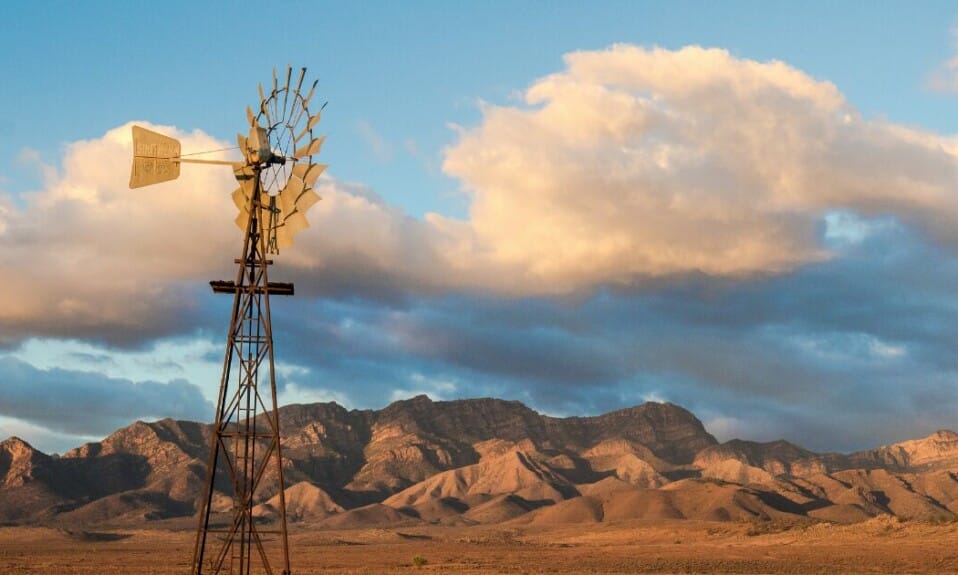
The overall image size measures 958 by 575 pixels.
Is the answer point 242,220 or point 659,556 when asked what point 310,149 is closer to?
point 242,220

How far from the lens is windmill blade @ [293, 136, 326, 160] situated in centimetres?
4062

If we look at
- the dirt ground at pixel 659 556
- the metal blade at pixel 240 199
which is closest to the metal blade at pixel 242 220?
the metal blade at pixel 240 199

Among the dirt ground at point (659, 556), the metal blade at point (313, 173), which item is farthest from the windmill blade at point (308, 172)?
the dirt ground at point (659, 556)

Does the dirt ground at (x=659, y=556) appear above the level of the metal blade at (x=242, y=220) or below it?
below

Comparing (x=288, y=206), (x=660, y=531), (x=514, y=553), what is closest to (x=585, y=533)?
(x=660, y=531)

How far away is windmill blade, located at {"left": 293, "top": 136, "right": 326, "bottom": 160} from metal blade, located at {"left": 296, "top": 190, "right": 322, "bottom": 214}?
1.25 metres

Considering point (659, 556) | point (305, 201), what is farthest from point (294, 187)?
Answer: point (659, 556)

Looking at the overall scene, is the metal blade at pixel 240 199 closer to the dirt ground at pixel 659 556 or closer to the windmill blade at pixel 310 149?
the windmill blade at pixel 310 149

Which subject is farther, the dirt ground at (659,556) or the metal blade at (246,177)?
the dirt ground at (659,556)

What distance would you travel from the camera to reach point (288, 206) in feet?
134

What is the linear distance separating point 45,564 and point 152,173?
81.8m

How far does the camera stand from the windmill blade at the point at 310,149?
4062 cm

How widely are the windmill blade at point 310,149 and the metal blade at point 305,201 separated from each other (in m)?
1.25

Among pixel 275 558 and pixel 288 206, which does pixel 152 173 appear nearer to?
pixel 288 206
